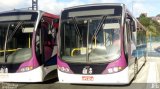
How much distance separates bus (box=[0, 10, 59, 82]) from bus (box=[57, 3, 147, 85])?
0.92 m

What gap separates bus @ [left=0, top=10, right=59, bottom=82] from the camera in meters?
12.5

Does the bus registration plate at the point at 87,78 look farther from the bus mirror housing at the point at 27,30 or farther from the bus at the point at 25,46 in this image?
A: the bus mirror housing at the point at 27,30

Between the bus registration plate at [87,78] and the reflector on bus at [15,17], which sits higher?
the reflector on bus at [15,17]

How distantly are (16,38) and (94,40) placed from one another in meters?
3.04

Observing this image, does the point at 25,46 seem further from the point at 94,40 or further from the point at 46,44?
the point at 94,40

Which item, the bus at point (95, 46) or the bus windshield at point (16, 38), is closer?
the bus at point (95, 46)

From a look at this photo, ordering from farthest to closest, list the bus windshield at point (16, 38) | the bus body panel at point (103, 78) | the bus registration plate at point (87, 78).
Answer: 1. the bus windshield at point (16, 38)
2. the bus registration plate at point (87, 78)
3. the bus body panel at point (103, 78)

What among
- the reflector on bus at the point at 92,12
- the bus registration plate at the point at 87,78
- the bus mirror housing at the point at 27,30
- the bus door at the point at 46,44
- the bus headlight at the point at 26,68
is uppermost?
the reflector on bus at the point at 92,12

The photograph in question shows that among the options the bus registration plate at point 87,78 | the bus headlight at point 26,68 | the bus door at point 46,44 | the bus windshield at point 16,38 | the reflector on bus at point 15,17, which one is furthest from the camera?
the reflector on bus at point 15,17

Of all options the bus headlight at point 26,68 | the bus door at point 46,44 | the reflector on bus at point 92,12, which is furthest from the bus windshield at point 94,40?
the bus headlight at point 26,68

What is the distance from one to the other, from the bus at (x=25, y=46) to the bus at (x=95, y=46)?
0.92 m

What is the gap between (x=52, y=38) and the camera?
13.9 metres

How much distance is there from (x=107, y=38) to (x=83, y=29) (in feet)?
2.99

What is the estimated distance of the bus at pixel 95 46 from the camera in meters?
11.5
